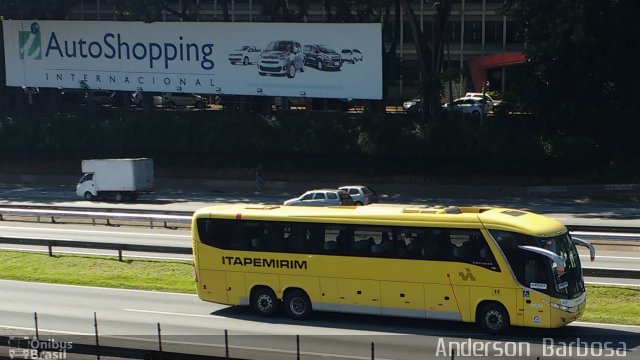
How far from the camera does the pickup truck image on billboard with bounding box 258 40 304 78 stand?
57.3 m

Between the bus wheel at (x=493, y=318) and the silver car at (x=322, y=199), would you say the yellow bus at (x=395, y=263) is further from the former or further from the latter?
the silver car at (x=322, y=199)

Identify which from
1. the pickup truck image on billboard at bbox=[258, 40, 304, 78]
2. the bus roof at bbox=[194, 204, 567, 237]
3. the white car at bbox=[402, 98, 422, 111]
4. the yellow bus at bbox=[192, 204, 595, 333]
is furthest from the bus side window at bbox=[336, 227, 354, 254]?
the white car at bbox=[402, 98, 422, 111]

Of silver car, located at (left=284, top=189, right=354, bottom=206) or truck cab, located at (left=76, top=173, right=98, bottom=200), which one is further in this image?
truck cab, located at (left=76, top=173, right=98, bottom=200)

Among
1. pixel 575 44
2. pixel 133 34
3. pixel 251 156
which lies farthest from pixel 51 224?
pixel 575 44

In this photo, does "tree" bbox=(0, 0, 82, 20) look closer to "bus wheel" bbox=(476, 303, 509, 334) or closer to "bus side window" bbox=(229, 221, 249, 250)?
"bus side window" bbox=(229, 221, 249, 250)

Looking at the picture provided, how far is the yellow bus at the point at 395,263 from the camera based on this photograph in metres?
19.3

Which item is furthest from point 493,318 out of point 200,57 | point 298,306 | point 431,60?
point 200,57

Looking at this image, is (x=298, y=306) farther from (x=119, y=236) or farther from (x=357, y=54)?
(x=357, y=54)

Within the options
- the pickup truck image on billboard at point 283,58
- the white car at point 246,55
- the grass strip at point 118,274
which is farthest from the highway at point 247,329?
the white car at point 246,55

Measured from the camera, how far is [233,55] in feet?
193

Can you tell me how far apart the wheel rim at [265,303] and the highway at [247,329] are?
0.32m

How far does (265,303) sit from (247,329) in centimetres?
140

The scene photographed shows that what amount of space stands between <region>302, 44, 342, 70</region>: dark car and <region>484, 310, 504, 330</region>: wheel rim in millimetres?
38521

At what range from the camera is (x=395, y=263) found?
20578 millimetres
